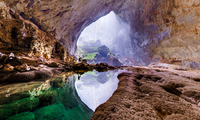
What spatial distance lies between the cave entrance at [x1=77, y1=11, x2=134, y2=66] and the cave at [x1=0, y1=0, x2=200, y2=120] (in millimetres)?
17122

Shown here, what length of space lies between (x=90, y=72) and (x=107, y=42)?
76337mm

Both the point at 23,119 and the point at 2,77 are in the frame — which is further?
the point at 2,77

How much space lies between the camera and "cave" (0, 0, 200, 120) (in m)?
1.85

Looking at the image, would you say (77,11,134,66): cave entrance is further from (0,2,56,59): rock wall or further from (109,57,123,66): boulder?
(0,2,56,59): rock wall

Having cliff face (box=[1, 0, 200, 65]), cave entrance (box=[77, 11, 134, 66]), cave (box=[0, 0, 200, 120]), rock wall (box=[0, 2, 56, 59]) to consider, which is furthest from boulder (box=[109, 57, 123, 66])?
rock wall (box=[0, 2, 56, 59])

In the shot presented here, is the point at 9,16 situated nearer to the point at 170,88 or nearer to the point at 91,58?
the point at 170,88

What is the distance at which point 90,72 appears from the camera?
1075 centimetres

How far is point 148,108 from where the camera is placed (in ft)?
4.80

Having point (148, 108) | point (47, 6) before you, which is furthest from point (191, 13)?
point (47, 6)

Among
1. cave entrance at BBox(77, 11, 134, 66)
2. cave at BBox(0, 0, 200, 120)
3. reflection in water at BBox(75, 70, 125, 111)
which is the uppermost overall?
cave entrance at BBox(77, 11, 134, 66)

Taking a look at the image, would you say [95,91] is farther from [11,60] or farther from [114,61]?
[114,61]

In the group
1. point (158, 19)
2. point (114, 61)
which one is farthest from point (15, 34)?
point (114, 61)

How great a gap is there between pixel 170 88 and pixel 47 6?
20.1 m

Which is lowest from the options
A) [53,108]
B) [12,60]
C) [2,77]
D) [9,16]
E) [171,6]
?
[53,108]
